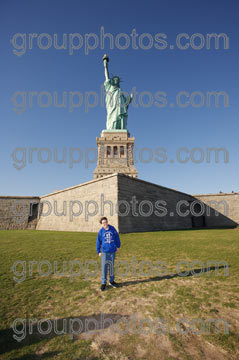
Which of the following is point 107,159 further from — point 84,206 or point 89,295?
point 89,295

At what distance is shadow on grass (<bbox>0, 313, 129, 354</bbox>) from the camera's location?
91.0 inches

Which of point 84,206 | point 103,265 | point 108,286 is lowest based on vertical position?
point 108,286

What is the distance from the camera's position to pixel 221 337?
2350 mm

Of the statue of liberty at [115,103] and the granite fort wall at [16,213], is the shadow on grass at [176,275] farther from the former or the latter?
the statue of liberty at [115,103]

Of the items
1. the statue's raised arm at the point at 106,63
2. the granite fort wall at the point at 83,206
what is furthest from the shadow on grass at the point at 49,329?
the statue's raised arm at the point at 106,63

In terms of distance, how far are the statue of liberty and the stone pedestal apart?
3.41 meters

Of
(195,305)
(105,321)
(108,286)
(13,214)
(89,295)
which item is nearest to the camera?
(105,321)

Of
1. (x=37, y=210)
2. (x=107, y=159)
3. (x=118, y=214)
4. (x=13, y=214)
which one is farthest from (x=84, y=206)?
(x=107, y=159)

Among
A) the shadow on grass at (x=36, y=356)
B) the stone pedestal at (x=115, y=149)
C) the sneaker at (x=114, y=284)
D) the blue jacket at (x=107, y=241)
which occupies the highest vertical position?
the stone pedestal at (x=115, y=149)

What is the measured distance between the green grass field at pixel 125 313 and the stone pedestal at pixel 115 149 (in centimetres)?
3532

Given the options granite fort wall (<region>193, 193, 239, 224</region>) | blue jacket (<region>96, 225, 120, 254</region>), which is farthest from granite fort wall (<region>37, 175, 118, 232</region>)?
granite fort wall (<region>193, 193, 239, 224</region>)

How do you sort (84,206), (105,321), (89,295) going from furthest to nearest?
(84,206)
(89,295)
(105,321)

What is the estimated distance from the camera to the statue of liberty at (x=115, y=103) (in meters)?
46.7

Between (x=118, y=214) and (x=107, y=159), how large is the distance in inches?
1163
